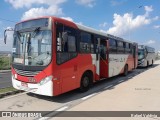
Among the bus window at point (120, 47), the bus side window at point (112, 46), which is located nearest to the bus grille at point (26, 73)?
the bus side window at point (112, 46)

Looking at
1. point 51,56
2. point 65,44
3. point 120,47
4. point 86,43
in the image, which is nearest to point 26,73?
point 51,56

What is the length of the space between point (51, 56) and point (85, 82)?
10.0ft

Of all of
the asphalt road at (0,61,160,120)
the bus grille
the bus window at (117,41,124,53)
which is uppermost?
the bus window at (117,41,124,53)

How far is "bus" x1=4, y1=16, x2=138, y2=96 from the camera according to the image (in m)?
7.38

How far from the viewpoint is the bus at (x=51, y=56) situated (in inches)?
291

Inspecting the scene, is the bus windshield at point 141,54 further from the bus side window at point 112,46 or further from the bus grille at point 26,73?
the bus grille at point 26,73

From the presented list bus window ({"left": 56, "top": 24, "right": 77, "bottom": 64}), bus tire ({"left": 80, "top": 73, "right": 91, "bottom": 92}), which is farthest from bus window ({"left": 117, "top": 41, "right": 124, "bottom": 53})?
bus window ({"left": 56, "top": 24, "right": 77, "bottom": 64})

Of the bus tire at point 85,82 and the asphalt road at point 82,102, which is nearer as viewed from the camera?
the asphalt road at point 82,102

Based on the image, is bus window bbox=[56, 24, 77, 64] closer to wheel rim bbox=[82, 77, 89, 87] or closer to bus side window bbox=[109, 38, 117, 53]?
wheel rim bbox=[82, 77, 89, 87]

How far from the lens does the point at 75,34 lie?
29.0 ft

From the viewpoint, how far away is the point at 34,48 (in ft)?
25.0

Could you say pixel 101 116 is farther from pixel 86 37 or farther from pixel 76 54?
pixel 86 37

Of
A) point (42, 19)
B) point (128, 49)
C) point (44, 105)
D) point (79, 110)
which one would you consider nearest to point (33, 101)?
point (44, 105)

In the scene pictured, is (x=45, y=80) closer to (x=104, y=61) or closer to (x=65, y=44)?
(x=65, y=44)
